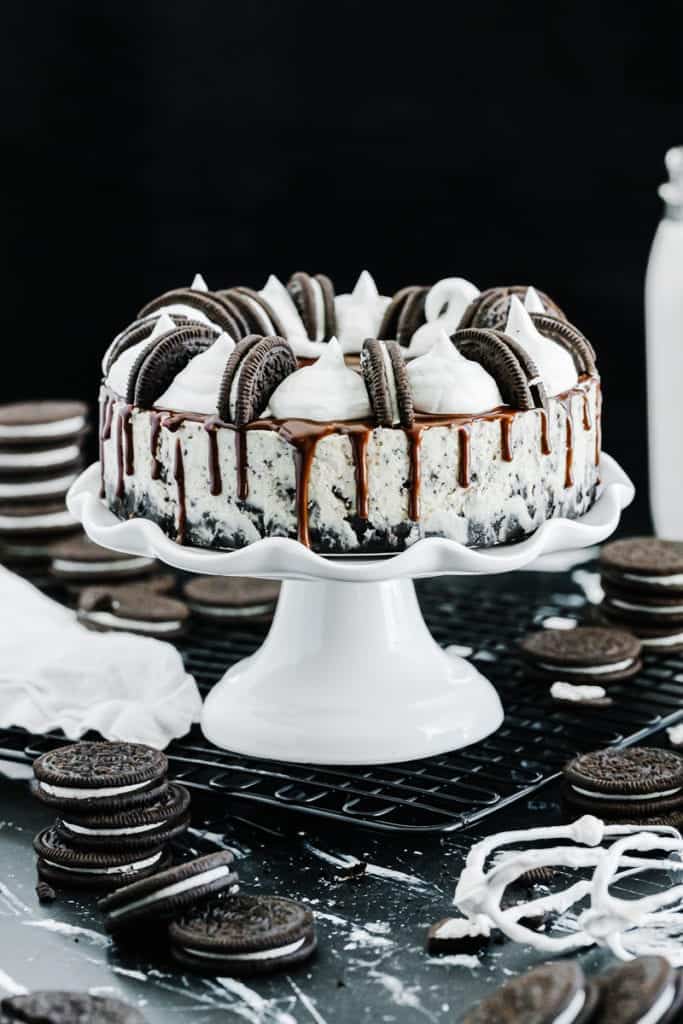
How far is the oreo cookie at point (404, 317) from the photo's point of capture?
261 cm

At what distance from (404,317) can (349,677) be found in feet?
1.78

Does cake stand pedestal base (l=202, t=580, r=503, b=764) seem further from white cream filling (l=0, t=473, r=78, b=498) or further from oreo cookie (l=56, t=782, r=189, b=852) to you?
white cream filling (l=0, t=473, r=78, b=498)

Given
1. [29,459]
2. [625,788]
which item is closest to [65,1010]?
[625,788]

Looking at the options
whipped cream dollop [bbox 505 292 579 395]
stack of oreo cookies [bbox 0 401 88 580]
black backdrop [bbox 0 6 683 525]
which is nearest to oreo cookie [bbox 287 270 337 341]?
whipped cream dollop [bbox 505 292 579 395]

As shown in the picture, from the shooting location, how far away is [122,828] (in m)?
2.03

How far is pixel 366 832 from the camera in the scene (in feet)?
7.16

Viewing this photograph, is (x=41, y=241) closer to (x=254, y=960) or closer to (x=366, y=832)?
(x=366, y=832)

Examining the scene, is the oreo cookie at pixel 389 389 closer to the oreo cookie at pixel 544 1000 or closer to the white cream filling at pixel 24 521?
the oreo cookie at pixel 544 1000

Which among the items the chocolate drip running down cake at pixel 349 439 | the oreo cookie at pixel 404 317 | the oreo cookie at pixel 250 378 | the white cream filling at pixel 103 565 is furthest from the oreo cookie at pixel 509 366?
the white cream filling at pixel 103 565

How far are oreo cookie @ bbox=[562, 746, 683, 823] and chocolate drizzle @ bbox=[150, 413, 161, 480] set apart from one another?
Answer: 60cm

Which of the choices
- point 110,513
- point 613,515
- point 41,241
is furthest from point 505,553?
point 41,241

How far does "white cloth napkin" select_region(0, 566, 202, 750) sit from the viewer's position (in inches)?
95.7

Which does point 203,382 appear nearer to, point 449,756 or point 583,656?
point 449,756

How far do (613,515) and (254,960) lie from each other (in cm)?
80
